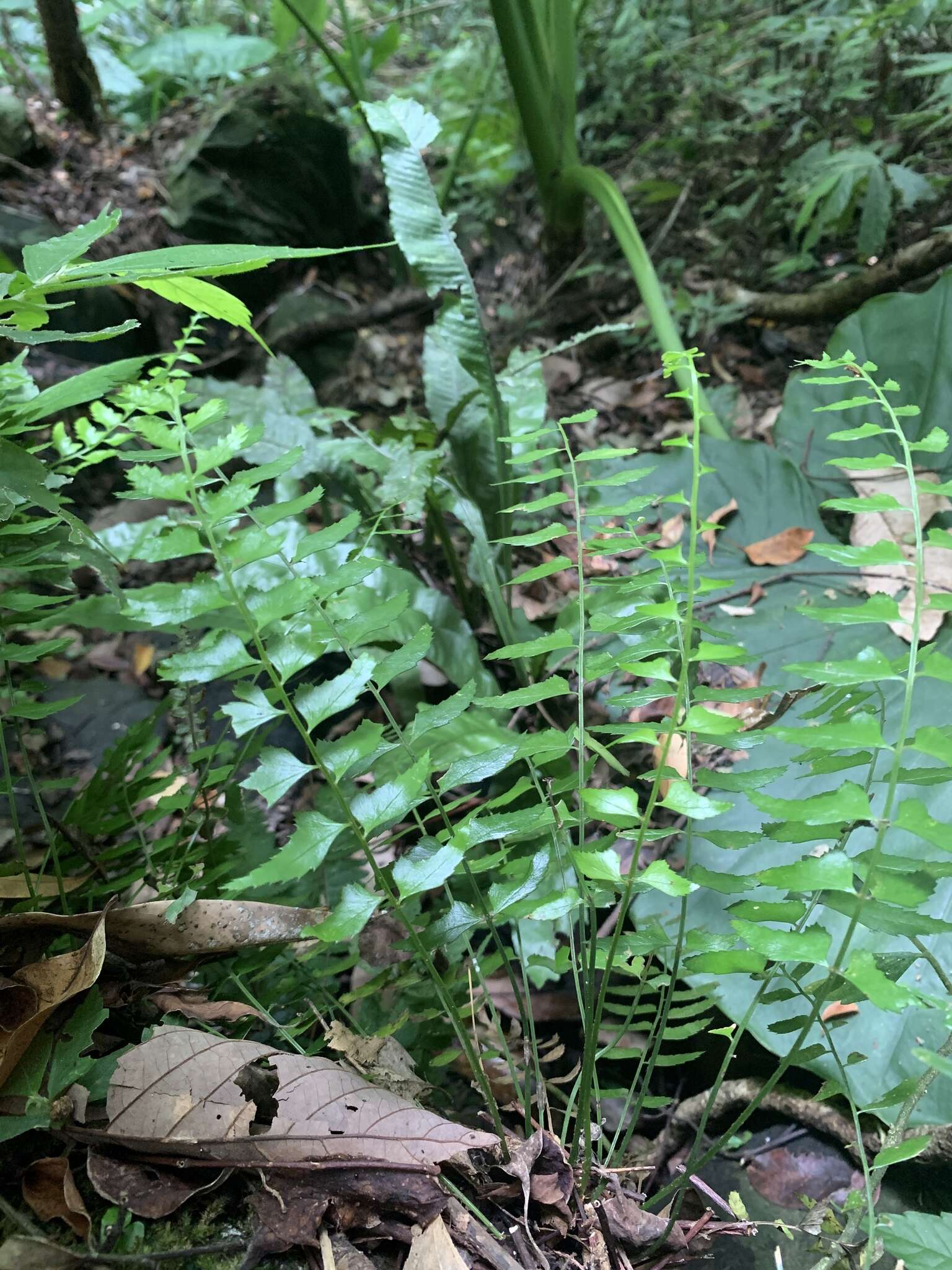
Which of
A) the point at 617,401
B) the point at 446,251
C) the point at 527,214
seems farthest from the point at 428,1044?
the point at 527,214

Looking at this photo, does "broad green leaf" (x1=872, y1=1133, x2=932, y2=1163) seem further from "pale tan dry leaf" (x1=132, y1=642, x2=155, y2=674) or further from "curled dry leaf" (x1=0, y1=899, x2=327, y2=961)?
"pale tan dry leaf" (x1=132, y1=642, x2=155, y2=674)

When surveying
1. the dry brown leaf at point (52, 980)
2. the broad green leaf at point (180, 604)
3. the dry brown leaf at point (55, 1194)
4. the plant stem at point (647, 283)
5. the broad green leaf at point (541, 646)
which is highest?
the plant stem at point (647, 283)

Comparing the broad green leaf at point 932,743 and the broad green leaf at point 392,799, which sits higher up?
the broad green leaf at point 932,743

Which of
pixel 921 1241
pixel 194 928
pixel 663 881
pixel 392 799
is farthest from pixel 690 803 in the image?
pixel 194 928

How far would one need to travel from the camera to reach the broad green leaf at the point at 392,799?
67cm

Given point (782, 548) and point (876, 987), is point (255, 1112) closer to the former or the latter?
point (876, 987)

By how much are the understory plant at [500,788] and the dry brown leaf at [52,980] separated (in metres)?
0.04

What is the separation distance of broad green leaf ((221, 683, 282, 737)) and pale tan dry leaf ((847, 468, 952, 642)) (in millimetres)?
1060

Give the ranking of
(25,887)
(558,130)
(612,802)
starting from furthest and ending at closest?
(558,130) < (25,887) < (612,802)

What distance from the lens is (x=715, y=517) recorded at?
1.65 meters

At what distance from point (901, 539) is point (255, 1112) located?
147cm

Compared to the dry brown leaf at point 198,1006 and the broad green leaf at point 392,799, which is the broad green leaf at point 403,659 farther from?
the dry brown leaf at point 198,1006

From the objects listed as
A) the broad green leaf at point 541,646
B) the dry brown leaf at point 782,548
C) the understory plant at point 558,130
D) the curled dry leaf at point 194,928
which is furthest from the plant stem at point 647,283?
the curled dry leaf at point 194,928

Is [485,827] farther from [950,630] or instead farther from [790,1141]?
[950,630]
